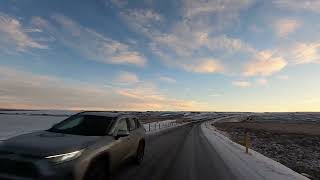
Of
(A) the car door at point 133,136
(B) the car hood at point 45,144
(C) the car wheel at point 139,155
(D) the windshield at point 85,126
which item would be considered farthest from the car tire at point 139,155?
(B) the car hood at point 45,144

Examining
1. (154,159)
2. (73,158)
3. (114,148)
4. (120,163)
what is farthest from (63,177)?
(154,159)

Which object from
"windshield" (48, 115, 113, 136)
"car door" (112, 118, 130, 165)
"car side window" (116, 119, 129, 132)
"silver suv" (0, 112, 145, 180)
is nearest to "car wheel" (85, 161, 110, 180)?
"silver suv" (0, 112, 145, 180)

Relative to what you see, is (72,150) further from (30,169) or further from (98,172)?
(98,172)

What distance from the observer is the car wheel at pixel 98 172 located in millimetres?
7175

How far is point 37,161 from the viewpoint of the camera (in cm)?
631

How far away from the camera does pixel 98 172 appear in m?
7.58

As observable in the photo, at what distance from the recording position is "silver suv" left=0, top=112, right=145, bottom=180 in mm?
6312

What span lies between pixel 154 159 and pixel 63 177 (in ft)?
24.3

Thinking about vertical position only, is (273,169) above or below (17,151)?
below

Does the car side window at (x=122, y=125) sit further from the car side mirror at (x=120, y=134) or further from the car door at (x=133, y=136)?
the car door at (x=133, y=136)

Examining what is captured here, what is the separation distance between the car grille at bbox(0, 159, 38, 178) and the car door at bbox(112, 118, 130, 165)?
2.57m

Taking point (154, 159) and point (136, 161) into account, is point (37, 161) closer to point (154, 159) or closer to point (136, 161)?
point (136, 161)

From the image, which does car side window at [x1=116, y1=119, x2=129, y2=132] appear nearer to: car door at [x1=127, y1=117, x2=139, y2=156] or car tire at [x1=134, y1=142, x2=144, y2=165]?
car door at [x1=127, y1=117, x2=139, y2=156]

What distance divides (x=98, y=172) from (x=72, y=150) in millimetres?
1089
